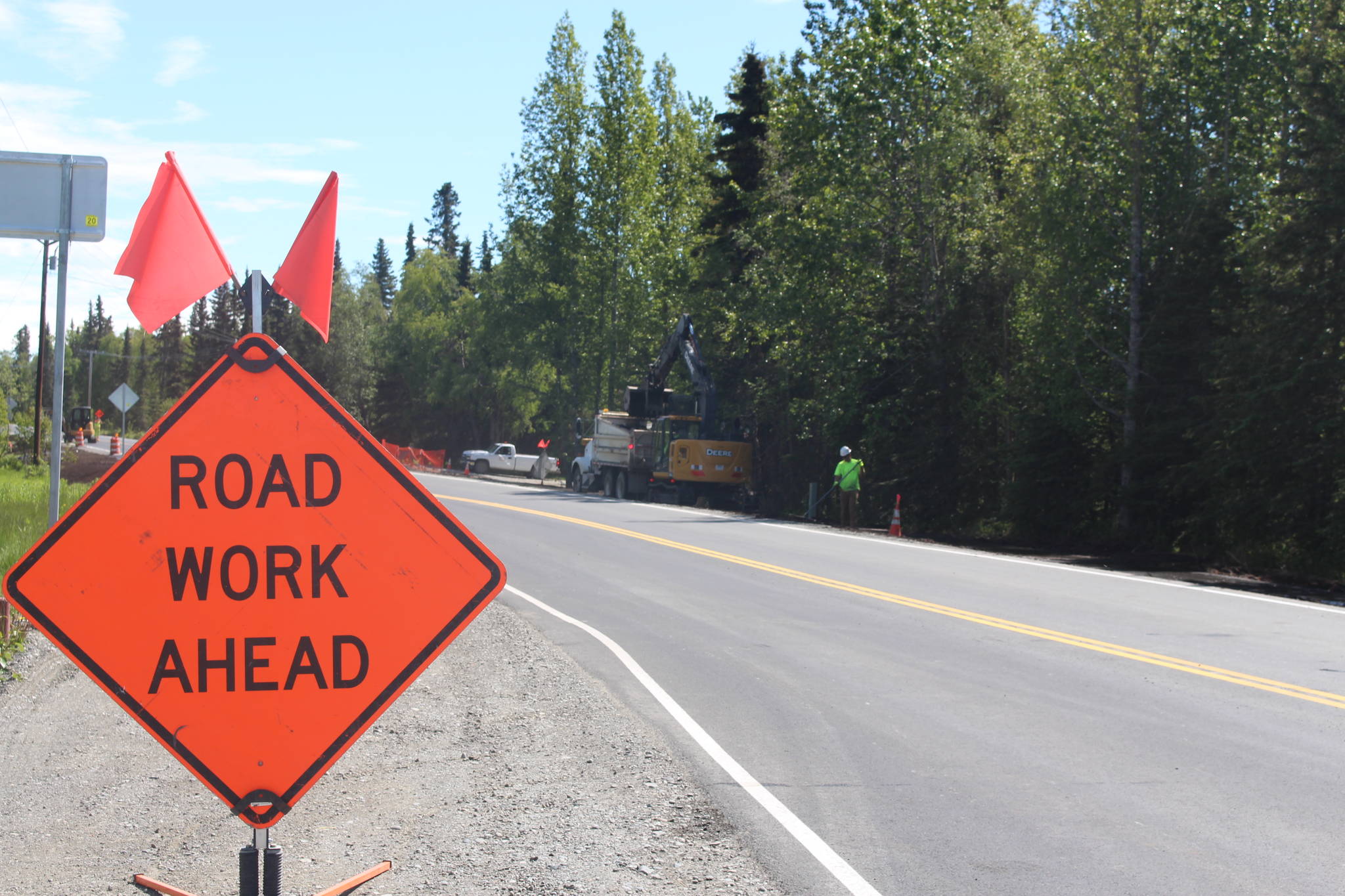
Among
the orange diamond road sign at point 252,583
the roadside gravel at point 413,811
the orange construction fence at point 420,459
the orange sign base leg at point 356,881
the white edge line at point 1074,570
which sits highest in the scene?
the orange diamond road sign at point 252,583

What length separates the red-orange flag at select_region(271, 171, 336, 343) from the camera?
163 inches

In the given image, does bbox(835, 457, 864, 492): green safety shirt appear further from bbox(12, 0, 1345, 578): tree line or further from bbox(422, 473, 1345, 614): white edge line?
bbox(12, 0, 1345, 578): tree line

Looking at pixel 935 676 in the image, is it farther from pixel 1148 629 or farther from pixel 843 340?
pixel 843 340

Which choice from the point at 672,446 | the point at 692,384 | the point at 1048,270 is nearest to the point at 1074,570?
the point at 1048,270

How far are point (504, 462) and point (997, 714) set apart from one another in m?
55.8

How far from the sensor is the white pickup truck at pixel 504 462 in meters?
62.4

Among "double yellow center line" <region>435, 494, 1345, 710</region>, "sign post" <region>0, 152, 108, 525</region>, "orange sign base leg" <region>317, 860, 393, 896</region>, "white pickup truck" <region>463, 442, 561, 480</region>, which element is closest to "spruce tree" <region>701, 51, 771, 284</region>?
"white pickup truck" <region>463, 442, 561, 480</region>

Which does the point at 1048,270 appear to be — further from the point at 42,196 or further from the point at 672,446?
the point at 42,196

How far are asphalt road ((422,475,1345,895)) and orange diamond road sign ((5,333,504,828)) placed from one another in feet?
7.13

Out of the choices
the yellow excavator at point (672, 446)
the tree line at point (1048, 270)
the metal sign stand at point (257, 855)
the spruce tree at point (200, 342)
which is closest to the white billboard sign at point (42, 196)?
the metal sign stand at point (257, 855)

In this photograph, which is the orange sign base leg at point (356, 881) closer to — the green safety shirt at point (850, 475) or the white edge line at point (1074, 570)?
the white edge line at point (1074, 570)

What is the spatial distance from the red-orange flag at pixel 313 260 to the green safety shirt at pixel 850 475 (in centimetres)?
2343

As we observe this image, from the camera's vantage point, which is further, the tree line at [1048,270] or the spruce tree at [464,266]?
the spruce tree at [464,266]

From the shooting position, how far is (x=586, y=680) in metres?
9.35
